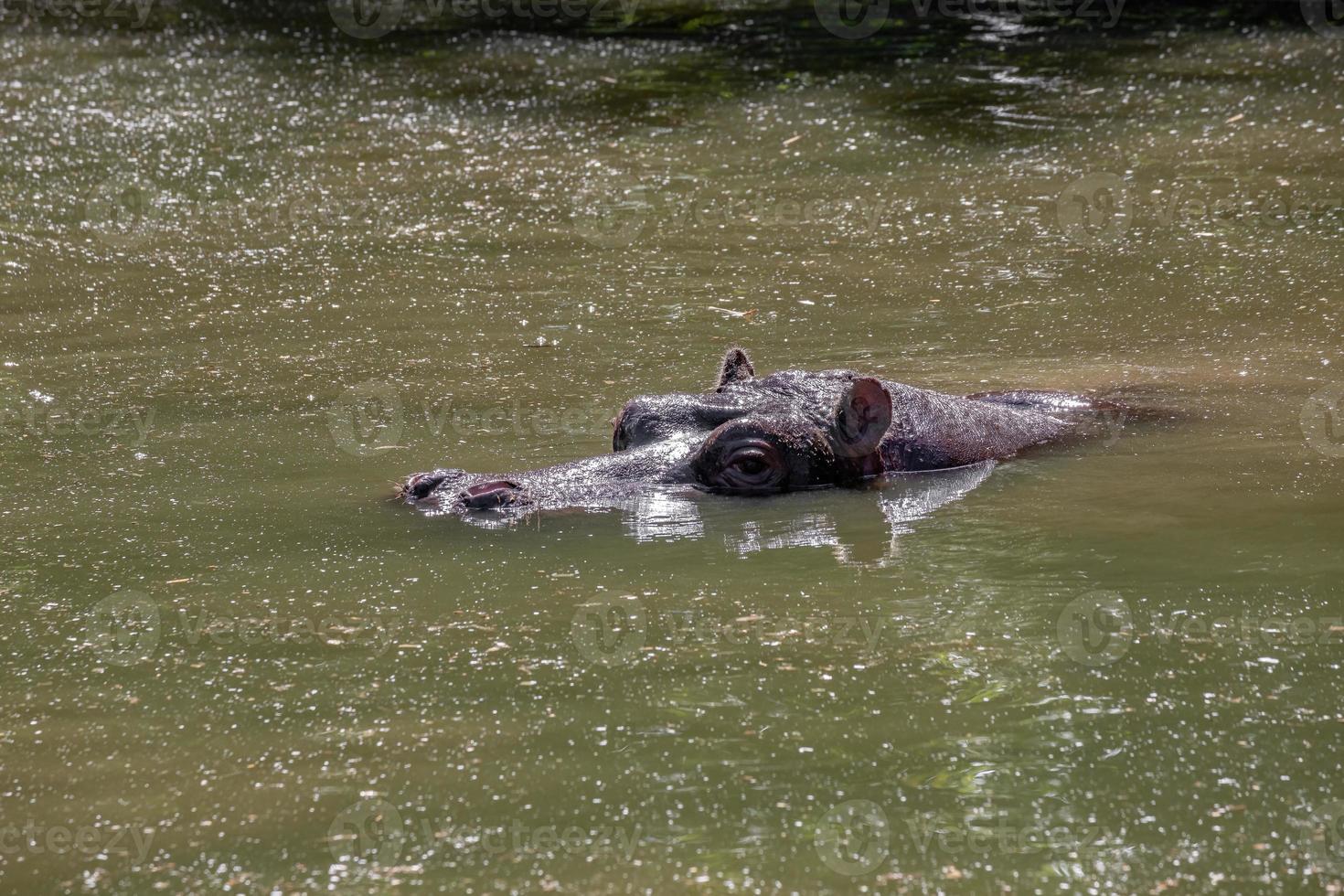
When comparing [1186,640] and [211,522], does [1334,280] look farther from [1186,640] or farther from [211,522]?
[211,522]

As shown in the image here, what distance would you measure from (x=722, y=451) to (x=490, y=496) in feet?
2.77

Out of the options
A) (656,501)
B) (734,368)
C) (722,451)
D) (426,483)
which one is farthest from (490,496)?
(734,368)

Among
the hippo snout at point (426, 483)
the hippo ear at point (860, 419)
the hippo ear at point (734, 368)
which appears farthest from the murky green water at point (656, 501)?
the hippo ear at point (734, 368)

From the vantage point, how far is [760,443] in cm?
570

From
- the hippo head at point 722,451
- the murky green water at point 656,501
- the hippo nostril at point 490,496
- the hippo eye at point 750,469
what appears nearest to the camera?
the murky green water at point 656,501

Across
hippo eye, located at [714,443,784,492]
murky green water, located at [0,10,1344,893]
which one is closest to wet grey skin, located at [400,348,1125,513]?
hippo eye, located at [714,443,784,492]

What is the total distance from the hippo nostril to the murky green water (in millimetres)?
121

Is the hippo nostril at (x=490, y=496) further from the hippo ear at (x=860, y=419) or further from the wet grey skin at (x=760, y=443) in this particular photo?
the hippo ear at (x=860, y=419)

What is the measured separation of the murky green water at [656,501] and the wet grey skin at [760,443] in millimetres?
170

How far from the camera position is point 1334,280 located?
8602 mm

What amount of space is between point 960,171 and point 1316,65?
11.5 feet

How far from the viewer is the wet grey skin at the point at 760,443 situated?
5.55m

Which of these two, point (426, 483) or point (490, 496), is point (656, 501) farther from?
Answer: point (426, 483)

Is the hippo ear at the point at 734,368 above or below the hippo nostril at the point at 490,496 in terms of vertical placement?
above
